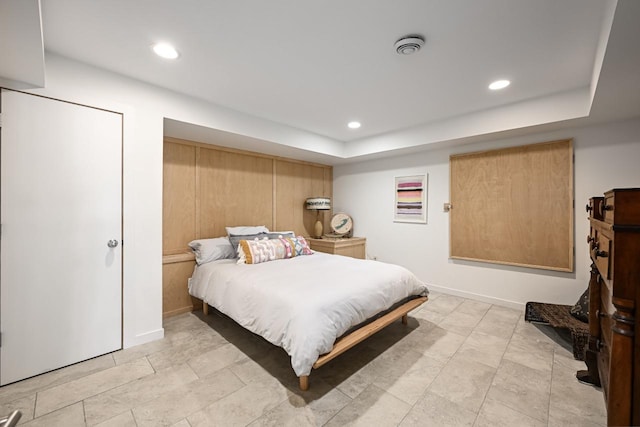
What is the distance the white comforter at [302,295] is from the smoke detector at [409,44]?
6.19 feet

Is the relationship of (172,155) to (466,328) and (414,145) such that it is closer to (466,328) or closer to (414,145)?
(414,145)

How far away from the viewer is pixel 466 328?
286 centimetres

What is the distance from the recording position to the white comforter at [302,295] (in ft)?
6.02

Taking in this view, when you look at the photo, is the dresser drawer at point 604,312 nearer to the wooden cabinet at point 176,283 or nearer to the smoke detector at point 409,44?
the smoke detector at point 409,44

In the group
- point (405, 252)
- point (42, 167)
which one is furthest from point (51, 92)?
point (405, 252)

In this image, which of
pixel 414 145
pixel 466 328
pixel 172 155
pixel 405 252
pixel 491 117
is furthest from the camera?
pixel 405 252

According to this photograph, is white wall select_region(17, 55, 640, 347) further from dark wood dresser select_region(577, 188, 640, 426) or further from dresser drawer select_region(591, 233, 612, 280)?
dark wood dresser select_region(577, 188, 640, 426)

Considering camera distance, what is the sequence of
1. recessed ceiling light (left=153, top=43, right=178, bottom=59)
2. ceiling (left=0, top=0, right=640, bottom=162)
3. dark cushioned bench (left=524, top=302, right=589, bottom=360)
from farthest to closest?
dark cushioned bench (left=524, top=302, right=589, bottom=360)
recessed ceiling light (left=153, top=43, right=178, bottom=59)
ceiling (left=0, top=0, right=640, bottom=162)

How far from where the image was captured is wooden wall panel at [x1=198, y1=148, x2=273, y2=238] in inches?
144

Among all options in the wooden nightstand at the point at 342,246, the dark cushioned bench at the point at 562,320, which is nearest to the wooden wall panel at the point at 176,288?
the wooden nightstand at the point at 342,246

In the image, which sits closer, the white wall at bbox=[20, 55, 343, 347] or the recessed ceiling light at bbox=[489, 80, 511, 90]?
the white wall at bbox=[20, 55, 343, 347]

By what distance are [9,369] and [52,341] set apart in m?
0.25

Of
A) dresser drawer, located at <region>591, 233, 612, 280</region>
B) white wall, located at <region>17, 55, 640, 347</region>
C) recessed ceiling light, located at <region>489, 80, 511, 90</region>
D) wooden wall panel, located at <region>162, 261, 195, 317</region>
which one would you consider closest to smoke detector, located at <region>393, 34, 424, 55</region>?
recessed ceiling light, located at <region>489, 80, 511, 90</region>

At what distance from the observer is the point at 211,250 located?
3.27 meters
